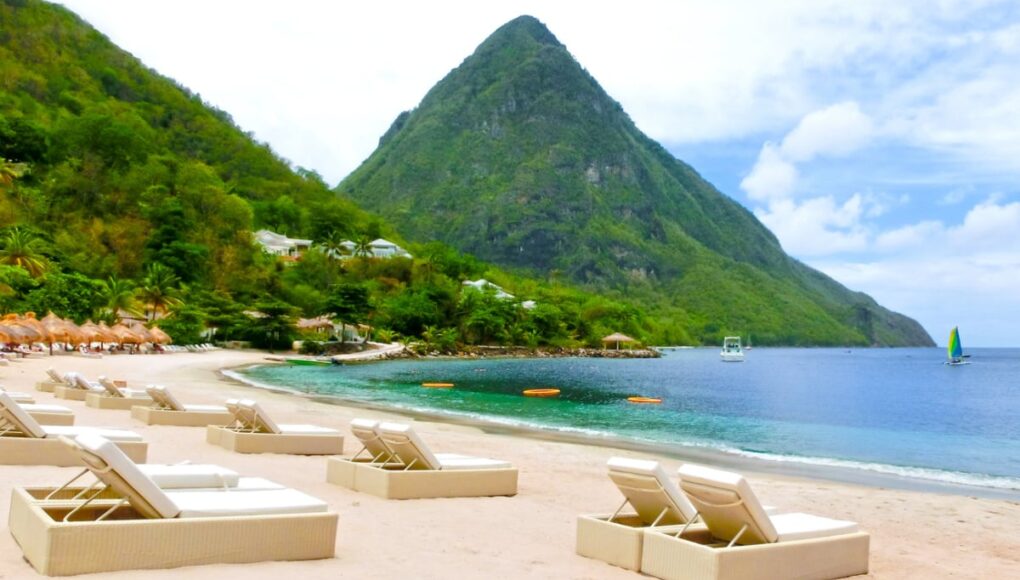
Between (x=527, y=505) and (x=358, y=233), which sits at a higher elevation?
(x=358, y=233)

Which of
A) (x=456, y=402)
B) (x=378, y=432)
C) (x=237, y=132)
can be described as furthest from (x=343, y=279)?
(x=378, y=432)

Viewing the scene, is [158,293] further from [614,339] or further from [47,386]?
[614,339]

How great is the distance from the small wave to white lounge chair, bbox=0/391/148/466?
12.5 m

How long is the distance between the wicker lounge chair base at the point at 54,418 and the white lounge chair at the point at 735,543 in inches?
346

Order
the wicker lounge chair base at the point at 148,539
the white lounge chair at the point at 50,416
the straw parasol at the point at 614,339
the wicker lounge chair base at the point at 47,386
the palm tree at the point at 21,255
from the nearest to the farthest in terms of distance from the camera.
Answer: the wicker lounge chair base at the point at 148,539, the white lounge chair at the point at 50,416, the wicker lounge chair base at the point at 47,386, the palm tree at the point at 21,255, the straw parasol at the point at 614,339

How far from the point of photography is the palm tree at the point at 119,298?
53875mm

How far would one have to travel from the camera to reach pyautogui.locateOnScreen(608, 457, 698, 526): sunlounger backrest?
5.48 m

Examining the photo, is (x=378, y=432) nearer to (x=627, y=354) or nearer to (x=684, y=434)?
(x=684, y=434)

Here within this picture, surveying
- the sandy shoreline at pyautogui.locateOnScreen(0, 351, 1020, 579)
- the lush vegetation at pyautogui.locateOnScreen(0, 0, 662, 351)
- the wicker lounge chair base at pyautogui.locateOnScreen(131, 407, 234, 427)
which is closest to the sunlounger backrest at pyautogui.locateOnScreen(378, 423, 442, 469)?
the sandy shoreline at pyautogui.locateOnScreen(0, 351, 1020, 579)

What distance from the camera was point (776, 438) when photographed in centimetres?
2130

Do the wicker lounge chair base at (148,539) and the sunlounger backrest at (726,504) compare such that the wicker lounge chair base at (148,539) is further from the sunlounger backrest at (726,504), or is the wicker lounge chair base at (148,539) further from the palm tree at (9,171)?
the palm tree at (9,171)

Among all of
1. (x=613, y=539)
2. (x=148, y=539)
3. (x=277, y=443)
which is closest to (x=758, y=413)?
(x=277, y=443)

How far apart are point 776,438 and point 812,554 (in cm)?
1651

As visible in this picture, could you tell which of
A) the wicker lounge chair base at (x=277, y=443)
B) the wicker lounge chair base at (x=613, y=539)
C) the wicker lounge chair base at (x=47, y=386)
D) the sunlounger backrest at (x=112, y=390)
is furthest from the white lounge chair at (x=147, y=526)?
the wicker lounge chair base at (x=47, y=386)
